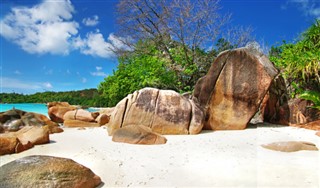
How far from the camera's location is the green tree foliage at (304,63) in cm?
757

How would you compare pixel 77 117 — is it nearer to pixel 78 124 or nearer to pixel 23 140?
pixel 78 124

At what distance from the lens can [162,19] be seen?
40.4 feet

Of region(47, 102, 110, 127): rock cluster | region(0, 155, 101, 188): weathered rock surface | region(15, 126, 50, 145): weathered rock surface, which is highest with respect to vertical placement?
region(47, 102, 110, 127): rock cluster

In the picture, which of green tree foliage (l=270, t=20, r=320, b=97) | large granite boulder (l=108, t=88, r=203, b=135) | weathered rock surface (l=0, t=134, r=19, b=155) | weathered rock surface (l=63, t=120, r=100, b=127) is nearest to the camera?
weathered rock surface (l=0, t=134, r=19, b=155)

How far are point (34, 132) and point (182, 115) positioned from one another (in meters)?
3.68

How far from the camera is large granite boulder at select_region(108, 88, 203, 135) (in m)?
6.62

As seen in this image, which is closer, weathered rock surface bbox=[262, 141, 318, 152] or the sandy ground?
the sandy ground

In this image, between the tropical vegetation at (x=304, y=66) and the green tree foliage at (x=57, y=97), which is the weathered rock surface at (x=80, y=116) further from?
the green tree foliage at (x=57, y=97)

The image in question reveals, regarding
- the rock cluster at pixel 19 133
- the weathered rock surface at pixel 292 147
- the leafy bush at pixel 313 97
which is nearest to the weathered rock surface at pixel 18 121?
the rock cluster at pixel 19 133

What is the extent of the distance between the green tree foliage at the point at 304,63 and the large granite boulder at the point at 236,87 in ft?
3.77

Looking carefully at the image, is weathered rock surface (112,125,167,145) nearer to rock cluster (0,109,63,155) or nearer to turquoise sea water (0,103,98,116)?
rock cluster (0,109,63,155)

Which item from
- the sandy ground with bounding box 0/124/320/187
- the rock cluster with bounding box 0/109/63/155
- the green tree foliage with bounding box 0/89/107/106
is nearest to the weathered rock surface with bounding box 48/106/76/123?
the rock cluster with bounding box 0/109/63/155

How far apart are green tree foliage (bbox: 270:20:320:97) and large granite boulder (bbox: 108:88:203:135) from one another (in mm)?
3473

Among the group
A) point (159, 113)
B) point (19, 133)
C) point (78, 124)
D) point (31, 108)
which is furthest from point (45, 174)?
point (31, 108)
